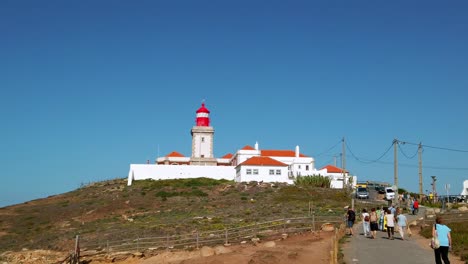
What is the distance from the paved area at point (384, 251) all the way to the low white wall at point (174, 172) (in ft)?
160

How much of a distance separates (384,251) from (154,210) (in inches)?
1282

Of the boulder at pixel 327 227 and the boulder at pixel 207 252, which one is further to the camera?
the boulder at pixel 327 227

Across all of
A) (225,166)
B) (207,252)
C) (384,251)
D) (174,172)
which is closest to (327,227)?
(207,252)

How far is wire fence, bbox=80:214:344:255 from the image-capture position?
91.0ft

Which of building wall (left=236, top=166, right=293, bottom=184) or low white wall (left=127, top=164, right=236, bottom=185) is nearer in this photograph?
building wall (left=236, top=166, right=293, bottom=184)

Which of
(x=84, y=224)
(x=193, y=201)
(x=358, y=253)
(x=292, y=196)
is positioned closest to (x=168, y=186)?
(x=193, y=201)

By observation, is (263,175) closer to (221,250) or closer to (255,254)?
(221,250)

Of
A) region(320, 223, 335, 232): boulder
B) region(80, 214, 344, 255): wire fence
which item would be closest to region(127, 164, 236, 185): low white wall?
region(80, 214, 344, 255): wire fence

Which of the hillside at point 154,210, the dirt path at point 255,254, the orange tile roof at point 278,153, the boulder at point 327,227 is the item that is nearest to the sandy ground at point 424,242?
the dirt path at point 255,254

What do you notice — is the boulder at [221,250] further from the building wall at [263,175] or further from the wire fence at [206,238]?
the building wall at [263,175]

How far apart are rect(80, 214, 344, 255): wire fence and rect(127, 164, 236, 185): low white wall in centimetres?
4103

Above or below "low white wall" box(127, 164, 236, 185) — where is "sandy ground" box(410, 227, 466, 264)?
below

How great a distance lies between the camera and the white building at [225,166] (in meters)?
69.1

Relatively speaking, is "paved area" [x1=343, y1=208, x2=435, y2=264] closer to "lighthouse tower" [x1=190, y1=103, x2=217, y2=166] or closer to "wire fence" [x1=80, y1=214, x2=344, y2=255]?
"wire fence" [x1=80, y1=214, x2=344, y2=255]
